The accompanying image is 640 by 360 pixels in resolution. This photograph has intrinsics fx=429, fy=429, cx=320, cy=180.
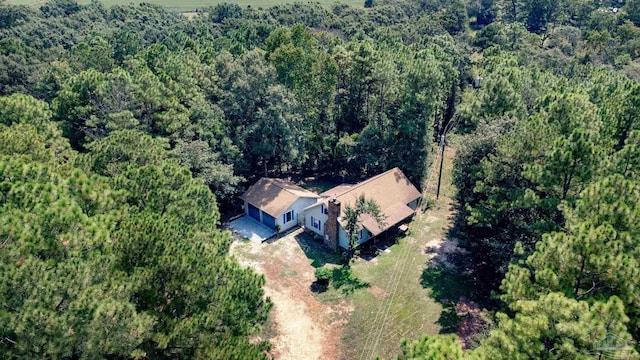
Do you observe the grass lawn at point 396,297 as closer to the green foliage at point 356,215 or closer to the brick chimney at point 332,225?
the green foliage at point 356,215

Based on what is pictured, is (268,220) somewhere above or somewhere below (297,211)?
below

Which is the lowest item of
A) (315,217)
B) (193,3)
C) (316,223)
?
(316,223)

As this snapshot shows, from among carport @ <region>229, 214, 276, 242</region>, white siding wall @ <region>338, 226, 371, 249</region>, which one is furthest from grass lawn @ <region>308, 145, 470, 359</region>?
carport @ <region>229, 214, 276, 242</region>

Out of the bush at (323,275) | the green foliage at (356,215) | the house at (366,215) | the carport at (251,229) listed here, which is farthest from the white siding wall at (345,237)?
the carport at (251,229)

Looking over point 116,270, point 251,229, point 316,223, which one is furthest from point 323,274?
point 116,270

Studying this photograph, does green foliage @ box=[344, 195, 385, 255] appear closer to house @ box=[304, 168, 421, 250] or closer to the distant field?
house @ box=[304, 168, 421, 250]

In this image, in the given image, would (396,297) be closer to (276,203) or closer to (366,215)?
(366,215)

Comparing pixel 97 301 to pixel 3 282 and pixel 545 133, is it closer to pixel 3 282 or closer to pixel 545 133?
pixel 3 282
